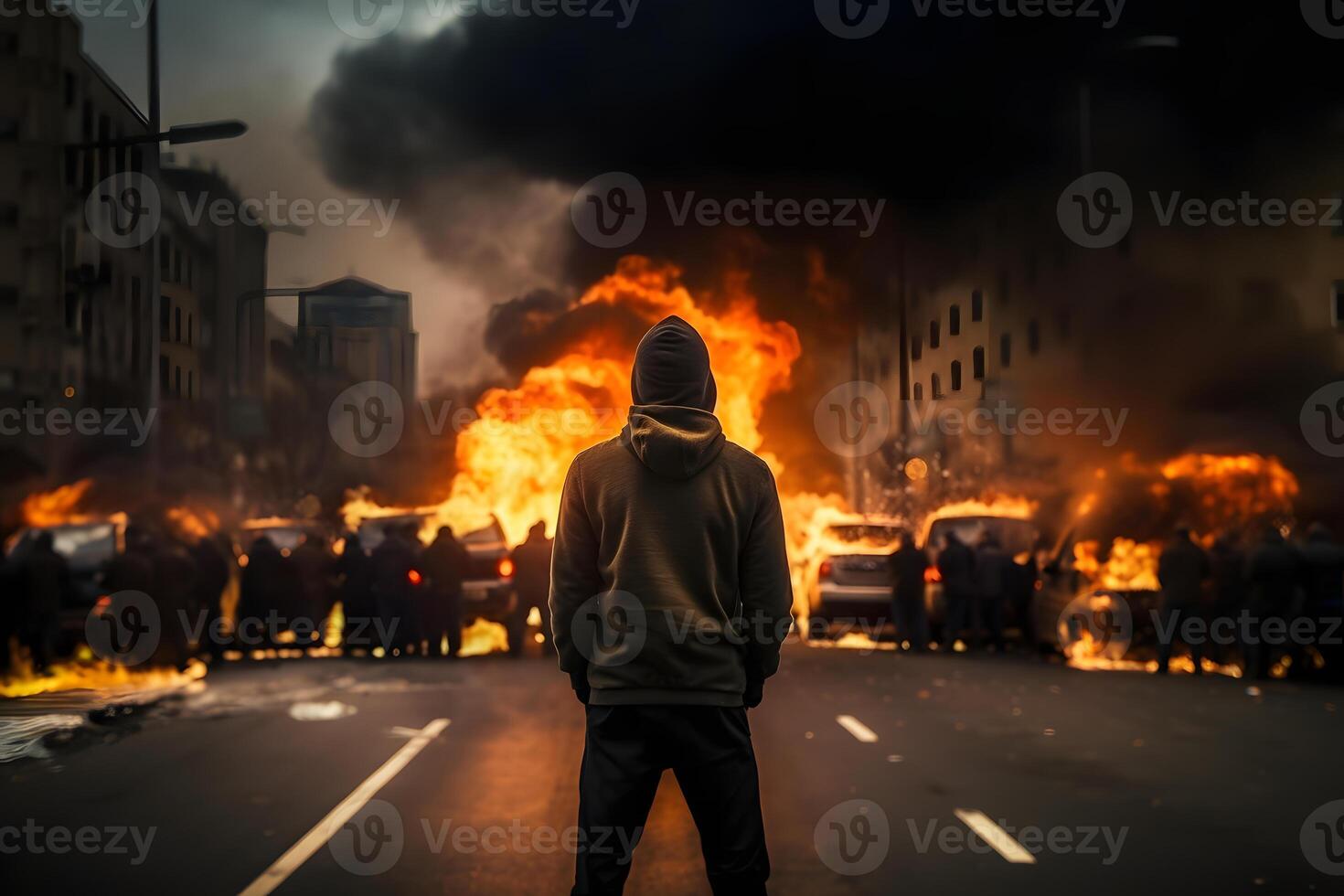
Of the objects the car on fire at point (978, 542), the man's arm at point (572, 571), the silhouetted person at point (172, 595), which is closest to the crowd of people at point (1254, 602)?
the car on fire at point (978, 542)

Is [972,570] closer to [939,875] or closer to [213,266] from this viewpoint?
[939,875]

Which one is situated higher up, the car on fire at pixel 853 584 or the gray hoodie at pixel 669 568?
the gray hoodie at pixel 669 568

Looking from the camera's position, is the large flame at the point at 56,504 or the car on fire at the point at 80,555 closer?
the car on fire at the point at 80,555

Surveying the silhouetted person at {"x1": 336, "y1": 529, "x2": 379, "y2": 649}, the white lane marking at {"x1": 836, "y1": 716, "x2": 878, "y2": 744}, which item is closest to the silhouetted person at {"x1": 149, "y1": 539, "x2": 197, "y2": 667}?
the silhouetted person at {"x1": 336, "y1": 529, "x2": 379, "y2": 649}

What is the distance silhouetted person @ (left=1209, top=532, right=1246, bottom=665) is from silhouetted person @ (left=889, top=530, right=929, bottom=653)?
13.6 ft

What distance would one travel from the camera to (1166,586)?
17797 millimetres

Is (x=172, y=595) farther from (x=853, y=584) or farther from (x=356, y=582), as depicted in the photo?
(x=853, y=584)

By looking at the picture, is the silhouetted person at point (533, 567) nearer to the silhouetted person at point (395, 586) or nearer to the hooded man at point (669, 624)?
the silhouetted person at point (395, 586)

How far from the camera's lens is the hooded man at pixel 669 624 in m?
4.13

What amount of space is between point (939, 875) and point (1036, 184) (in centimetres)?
3647

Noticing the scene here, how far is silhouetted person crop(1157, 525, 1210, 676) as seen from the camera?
57.9 ft

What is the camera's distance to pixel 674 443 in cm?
418

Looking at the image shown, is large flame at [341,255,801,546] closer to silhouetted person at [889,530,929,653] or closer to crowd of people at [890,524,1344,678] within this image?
silhouetted person at [889,530,929,653]

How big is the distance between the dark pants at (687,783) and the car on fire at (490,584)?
16.6 meters
